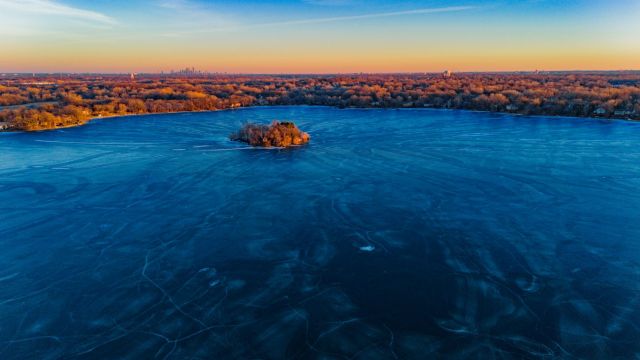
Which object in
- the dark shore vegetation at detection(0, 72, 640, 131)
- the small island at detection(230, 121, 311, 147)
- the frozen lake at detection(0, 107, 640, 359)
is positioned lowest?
the frozen lake at detection(0, 107, 640, 359)

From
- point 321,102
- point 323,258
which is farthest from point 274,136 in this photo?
point 321,102

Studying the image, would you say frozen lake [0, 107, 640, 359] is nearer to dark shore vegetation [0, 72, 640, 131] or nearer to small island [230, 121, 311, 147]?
small island [230, 121, 311, 147]

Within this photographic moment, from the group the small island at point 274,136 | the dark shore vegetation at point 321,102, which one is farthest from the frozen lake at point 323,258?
the dark shore vegetation at point 321,102

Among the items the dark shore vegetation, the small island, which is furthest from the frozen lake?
the dark shore vegetation

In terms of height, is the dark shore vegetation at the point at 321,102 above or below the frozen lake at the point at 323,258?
above

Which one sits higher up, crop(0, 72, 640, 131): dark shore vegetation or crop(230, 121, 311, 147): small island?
crop(0, 72, 640, 131): dark shore vegetation

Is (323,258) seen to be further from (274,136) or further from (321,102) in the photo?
(321,102)

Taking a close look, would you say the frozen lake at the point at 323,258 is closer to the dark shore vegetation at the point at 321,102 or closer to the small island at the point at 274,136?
the small island at the point at 274,136

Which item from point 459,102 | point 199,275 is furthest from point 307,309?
point 459,102
